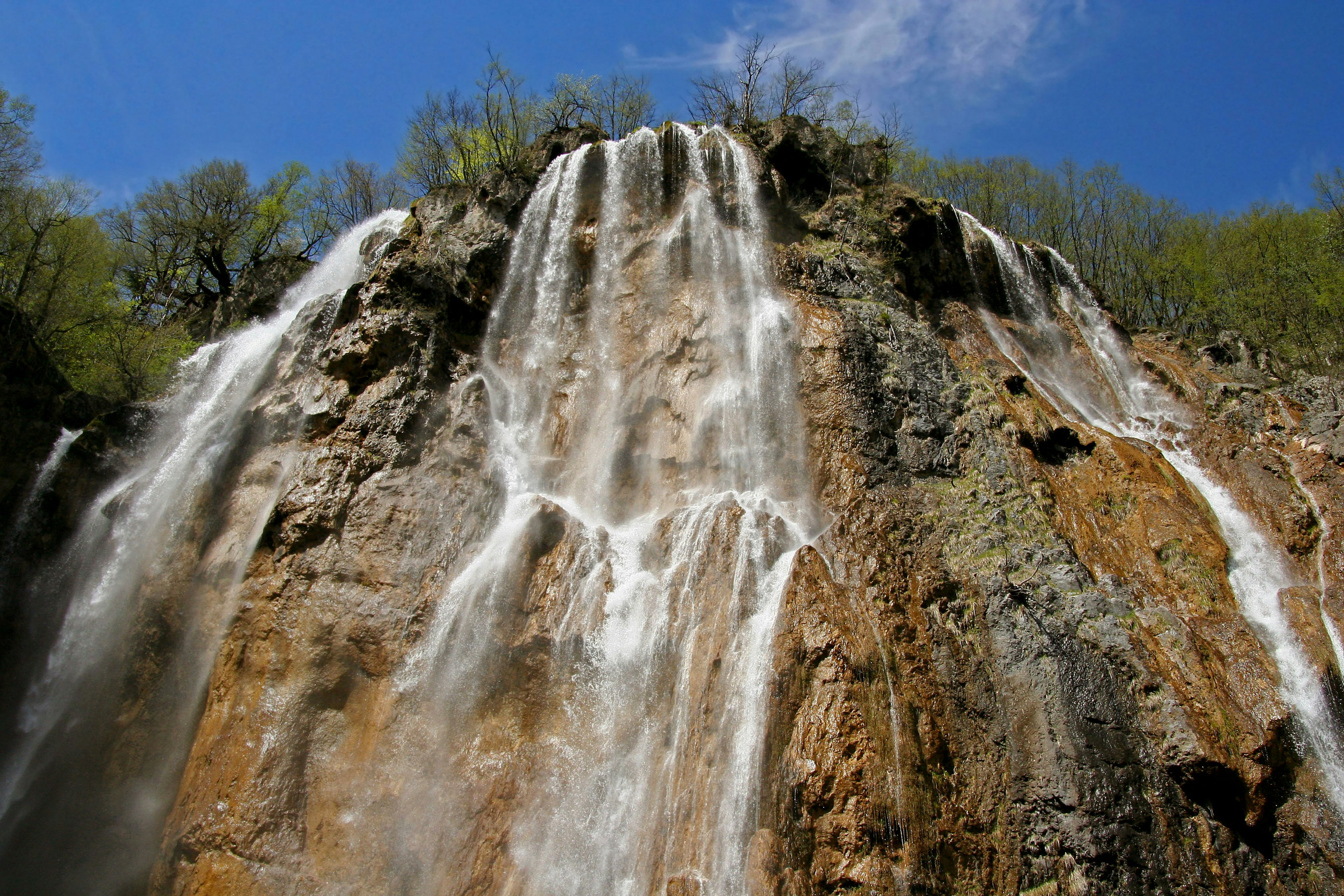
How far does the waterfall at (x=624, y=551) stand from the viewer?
315 inches

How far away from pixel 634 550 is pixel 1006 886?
6.09m

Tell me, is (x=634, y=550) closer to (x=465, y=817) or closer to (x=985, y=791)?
(x=465, y=817)

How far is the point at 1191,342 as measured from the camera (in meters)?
19.2

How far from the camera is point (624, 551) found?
10523 mm

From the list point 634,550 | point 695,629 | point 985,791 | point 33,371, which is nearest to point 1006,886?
point 985,791

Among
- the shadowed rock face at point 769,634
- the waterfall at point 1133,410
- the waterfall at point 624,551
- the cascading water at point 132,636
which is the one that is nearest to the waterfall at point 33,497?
the cascading water at point 132,636

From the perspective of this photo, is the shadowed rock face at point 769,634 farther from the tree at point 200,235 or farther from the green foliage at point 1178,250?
the tree at point 200,235

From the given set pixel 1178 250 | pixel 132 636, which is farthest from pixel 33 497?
pixel 1178 250

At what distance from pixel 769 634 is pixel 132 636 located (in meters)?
10.3

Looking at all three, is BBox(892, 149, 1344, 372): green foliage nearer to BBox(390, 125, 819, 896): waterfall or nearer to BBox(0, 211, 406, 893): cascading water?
BBox(390, 125, 819, 896): waterfall

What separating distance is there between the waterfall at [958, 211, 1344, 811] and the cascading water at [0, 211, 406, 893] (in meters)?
14.9

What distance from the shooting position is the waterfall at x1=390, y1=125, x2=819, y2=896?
8.00 m

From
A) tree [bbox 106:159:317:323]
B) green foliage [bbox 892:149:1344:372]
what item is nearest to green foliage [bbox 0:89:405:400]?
tree [bbox 106:159:317:323]

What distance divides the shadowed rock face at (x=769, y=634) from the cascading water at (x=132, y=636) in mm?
164
